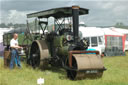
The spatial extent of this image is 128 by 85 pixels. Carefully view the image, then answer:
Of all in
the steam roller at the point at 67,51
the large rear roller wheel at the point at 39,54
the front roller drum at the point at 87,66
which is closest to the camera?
the front roller drum at the point at 87,66

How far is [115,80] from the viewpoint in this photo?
604cm

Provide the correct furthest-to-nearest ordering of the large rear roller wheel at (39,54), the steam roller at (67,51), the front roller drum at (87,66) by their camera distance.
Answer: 1. the large rear roller wheel at (39,54)
2. the steam roller at (67,51)
3. the front roller drum at (87,66)

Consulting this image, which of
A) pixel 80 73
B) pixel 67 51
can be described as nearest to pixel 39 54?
pixel 67 51

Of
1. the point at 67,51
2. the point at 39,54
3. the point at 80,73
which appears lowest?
the point at 80,73

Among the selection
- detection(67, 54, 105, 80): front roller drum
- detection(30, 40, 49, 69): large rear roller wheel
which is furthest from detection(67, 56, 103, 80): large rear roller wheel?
detection(30, 40, 49, 69): large rear roller wheel

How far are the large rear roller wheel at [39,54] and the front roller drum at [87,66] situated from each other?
5.86ft

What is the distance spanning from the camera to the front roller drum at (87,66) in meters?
5.87

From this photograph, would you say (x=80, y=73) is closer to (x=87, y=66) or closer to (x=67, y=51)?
(x=87, y=66)

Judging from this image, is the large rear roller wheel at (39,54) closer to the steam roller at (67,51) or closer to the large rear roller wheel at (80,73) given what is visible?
the steam roller at (67,51)

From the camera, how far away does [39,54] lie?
8180mm

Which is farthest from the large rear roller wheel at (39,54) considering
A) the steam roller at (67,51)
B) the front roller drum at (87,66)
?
the front roller drum at (87,66)

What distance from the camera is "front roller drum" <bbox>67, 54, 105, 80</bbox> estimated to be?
587cm

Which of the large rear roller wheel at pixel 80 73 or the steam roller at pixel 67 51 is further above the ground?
the steam roller at pixel 67 51

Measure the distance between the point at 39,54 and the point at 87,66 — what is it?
2806 millimetres
